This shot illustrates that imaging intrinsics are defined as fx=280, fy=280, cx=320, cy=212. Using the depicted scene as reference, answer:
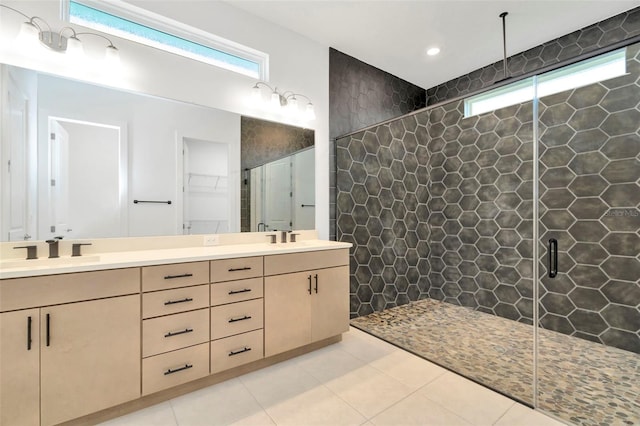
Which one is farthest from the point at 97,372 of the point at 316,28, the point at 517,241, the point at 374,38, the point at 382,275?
the point at 517,241

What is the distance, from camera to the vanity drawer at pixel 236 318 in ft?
6.07

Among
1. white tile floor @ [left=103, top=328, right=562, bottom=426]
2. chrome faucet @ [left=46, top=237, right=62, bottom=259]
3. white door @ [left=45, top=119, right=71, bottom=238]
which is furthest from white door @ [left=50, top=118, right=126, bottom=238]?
Answer: white tile floor @ [left=103, top=328, right=562, bottom=426]

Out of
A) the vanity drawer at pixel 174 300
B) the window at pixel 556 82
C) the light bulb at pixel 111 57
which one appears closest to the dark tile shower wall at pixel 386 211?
the window at pixel 556 82

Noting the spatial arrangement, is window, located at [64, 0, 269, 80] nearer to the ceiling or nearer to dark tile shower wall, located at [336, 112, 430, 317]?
the ceiling

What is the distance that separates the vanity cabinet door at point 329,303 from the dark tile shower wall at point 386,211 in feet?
2.06

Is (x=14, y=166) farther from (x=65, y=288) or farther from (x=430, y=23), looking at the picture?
(x=430, y=23)

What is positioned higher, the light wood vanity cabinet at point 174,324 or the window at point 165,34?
the window at point 165,34

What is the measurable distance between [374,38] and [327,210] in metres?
1.86

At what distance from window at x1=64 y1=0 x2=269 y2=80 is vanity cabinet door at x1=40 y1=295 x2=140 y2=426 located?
1.91 metres

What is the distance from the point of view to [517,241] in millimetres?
3098

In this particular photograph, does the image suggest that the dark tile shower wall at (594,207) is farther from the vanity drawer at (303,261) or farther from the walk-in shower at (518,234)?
the vanity drawer at (303,261)

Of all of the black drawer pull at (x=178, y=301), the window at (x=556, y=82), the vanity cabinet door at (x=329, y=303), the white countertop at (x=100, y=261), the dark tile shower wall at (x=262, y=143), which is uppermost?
the window at (x=556, y=82)

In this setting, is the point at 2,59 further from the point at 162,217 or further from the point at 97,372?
the point at 97,372

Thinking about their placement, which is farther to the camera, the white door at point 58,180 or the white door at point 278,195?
the white door at point 278,195
